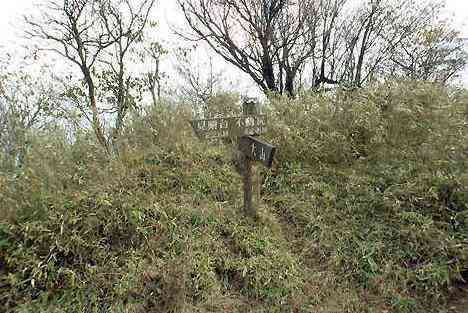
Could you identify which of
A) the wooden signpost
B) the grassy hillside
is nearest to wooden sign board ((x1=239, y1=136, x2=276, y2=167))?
the wooden signpost

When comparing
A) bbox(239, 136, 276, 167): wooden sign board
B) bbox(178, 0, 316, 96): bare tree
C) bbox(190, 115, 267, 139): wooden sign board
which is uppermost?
bbox(178, 0, 316, 96): bare tree

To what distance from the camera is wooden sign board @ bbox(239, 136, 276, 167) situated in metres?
2.70

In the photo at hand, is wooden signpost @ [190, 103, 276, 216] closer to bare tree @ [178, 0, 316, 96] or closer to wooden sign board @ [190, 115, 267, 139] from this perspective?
wooden sign board @ [190, 115, 267, 139]

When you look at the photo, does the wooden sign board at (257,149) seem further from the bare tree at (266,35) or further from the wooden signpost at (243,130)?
the bare tree at (266,35)

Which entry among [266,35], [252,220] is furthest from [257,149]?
[266,35]

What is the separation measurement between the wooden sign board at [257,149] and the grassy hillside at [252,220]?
0.64 metres

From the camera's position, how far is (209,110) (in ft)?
16.3

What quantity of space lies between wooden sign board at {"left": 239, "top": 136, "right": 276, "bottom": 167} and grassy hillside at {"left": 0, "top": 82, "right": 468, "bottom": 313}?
64 centimetres

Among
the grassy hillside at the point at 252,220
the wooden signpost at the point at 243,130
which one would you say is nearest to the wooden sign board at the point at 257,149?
the wooden signpost at the point at 243,130

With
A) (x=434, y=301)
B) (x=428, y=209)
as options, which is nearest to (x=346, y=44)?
(x=428, y=209)

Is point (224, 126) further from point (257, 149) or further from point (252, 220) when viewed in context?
point (252, 220)

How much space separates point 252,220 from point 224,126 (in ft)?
3.14

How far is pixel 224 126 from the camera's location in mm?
2984

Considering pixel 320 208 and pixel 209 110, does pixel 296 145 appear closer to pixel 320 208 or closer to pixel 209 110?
pixel 320 208
